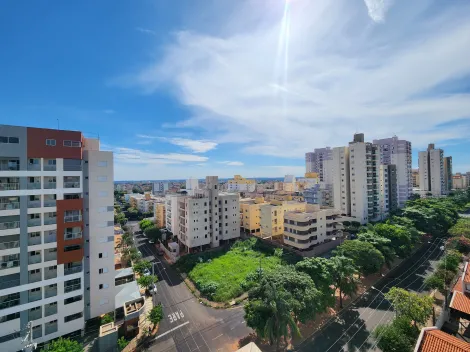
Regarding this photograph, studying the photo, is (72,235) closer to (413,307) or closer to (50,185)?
(50,185)

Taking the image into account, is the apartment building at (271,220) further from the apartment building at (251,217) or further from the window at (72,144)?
the window at (72,144)

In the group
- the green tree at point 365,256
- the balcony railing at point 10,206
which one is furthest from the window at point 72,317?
the green tree at point 365,256

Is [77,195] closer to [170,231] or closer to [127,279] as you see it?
[127,279]

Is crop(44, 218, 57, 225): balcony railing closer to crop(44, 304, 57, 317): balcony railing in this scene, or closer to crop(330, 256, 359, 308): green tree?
crop(44, 304, 57, 317): balcony railing

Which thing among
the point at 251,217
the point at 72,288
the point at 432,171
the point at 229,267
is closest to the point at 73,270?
the point at 72,288

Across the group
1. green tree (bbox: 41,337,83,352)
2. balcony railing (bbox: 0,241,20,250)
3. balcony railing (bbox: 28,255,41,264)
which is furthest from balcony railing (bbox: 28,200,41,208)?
green tree (bbox: 41,337,83,352)
